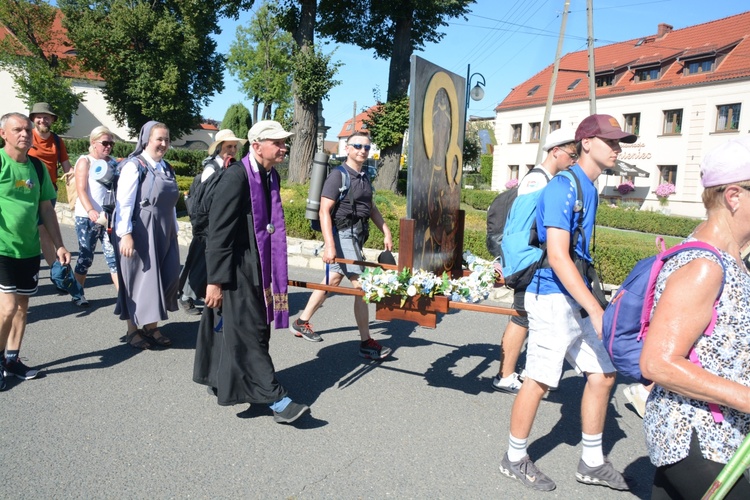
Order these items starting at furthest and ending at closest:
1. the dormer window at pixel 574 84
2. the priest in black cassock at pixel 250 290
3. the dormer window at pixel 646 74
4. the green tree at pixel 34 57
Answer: the dormer window at pixel 574 84
the dormer window at pixel 646 74
the green tree at pixel 34 57
the priest in black cassock at pixel 250 290

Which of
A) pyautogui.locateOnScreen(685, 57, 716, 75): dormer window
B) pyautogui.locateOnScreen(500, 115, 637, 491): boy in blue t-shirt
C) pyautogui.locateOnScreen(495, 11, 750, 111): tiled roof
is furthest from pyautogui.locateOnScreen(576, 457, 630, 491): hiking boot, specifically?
pyautogui.locateOnScreen(685, 57, 716, 75): dormer window

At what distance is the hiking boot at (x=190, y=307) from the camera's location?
6.75 metres

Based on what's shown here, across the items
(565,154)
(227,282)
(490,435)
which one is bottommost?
(490,435)

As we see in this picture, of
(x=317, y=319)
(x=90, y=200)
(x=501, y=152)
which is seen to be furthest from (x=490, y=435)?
(x=501, y=152)

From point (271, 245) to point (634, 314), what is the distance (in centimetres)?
262

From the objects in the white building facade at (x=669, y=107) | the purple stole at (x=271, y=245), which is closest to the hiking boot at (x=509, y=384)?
the purple stole at (x=271, y=245)

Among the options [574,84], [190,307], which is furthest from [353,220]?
[574,84]

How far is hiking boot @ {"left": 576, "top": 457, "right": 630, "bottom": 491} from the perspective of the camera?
11.0ft

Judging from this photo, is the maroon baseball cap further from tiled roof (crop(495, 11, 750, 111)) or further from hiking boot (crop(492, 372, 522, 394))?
tiled roof (crop(495, 11, 750, 111))

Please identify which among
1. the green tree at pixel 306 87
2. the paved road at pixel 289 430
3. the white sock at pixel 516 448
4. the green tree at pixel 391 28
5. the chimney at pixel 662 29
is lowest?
the paved road at pixel 289 430

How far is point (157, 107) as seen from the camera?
35.6 metres

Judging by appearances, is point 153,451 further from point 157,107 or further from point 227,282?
point 157,107

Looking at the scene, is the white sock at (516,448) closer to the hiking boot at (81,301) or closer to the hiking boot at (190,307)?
the hiking boot at (190,307)

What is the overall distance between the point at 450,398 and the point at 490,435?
0.66 m
